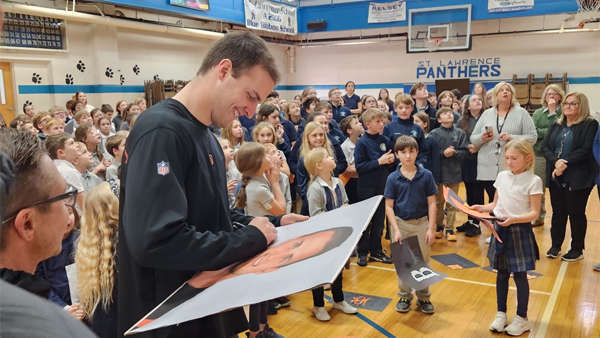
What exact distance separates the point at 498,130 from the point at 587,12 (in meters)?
9.39

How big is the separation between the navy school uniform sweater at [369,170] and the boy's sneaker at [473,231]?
1.68 meters

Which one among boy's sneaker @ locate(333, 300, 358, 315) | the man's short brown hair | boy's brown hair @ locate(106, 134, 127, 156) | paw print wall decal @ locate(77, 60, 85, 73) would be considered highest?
paw print wall decal @ locate(77, 60, 85, 73)

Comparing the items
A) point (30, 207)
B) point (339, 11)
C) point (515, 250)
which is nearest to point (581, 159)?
point (515, 250)

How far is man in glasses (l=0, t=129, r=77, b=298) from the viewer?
935 mm

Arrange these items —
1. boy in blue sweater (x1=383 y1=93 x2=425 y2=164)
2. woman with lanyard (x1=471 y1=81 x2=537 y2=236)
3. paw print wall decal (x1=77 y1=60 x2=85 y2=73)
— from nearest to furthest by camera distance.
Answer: woman with lanyard (x1=471 y1=81 x2=537 y2=236) < boy in blue sweater (x1=383 y1=93 x2=425 y2=164) < paw print wall decal (x1=77 y1=60 x2=85 y2=73)

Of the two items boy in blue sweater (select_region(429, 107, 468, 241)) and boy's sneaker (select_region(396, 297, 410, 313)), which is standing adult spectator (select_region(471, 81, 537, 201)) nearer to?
boy in blue sweater (select_region(429, 107, 468, 241))

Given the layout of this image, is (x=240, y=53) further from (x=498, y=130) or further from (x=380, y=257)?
(x=498, y=130)

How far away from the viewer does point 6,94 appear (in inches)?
378

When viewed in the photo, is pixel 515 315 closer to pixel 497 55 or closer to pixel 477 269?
pixel 477 269

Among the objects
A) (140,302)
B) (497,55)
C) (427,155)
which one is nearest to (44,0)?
(427,155)

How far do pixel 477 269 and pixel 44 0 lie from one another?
996cm

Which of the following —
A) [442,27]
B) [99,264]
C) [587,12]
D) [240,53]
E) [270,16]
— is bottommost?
Result: [99,264]

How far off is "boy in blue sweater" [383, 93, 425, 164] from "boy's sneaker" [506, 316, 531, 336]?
7.83 feet

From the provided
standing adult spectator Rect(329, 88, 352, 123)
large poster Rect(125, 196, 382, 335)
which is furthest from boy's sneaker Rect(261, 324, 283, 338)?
standing adult spectator Rect(329, 88, 352, 123)
